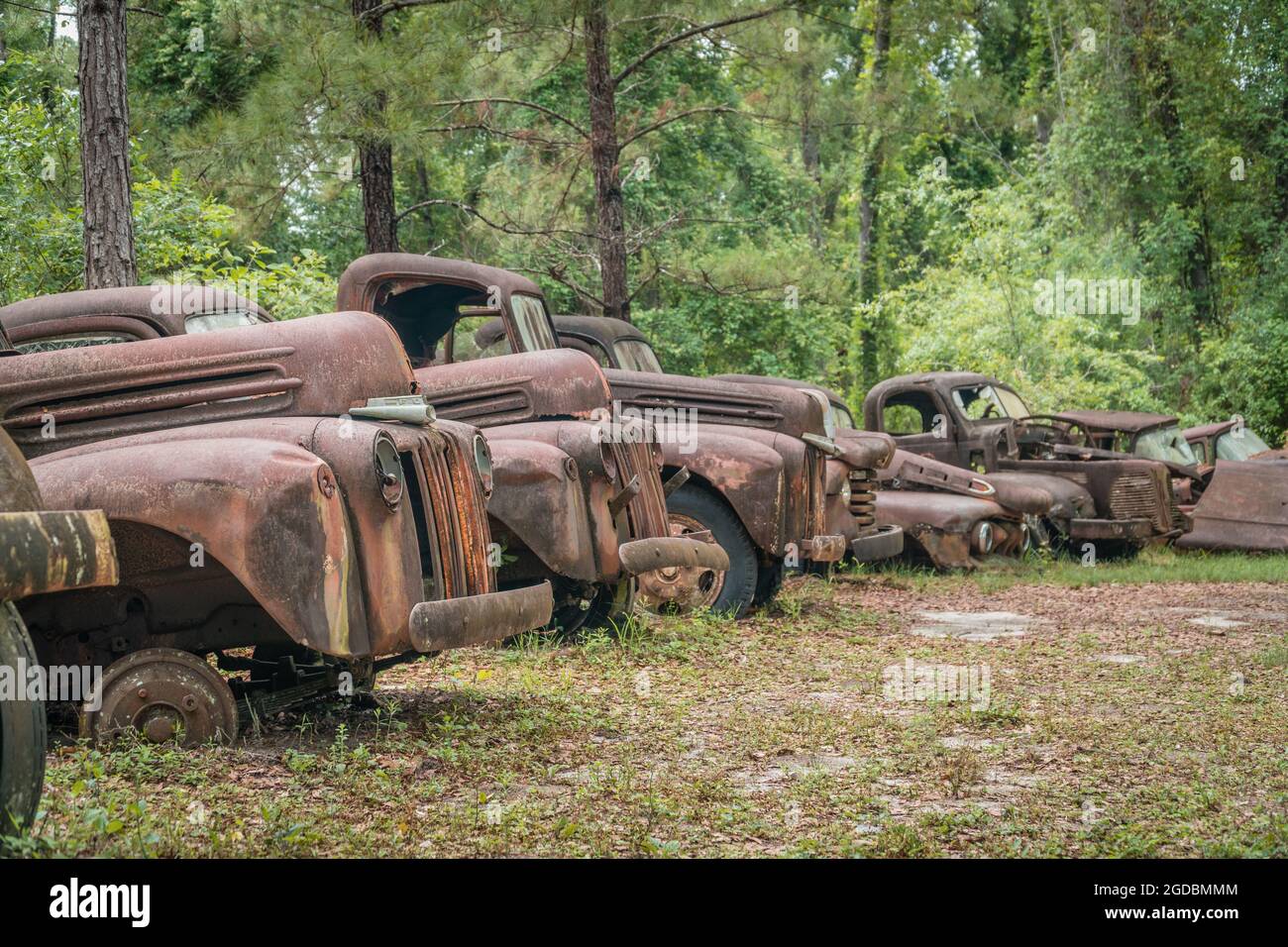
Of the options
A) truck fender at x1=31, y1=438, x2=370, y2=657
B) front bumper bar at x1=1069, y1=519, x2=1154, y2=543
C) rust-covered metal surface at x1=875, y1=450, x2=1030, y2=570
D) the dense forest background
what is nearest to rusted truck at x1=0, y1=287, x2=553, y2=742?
truck fender at x1=31, y1=438, x2=370, y2=657

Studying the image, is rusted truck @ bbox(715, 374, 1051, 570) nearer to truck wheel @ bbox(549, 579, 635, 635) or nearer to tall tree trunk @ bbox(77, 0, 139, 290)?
truck wheel @ bbox(549, 579, 635, 635)

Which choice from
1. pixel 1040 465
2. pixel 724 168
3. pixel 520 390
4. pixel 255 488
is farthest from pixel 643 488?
pixel 724 168

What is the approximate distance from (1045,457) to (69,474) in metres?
13.7

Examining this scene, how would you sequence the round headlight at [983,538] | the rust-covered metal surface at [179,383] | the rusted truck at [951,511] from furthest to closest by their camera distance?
the round headlight at [983,538], the rusted truck at [951,511], the rust-covered metal surface at [179,383]

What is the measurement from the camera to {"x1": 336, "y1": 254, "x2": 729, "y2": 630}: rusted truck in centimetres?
802

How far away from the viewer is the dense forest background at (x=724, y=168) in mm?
13500

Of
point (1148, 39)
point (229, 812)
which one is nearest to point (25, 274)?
point (229, 812)

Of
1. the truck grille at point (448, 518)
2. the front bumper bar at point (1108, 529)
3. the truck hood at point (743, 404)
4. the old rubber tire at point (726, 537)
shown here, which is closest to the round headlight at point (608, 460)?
the old rubber tire at point (726, 537)

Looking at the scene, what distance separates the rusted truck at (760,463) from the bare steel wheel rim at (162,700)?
542 cm

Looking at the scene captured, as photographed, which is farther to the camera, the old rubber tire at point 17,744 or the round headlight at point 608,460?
the round headlight at point 608,460

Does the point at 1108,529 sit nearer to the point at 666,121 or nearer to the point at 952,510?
the point at 952,510

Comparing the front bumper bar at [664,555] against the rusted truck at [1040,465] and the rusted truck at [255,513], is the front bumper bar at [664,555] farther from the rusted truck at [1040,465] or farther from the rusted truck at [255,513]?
the rusted truck at [1040,465]

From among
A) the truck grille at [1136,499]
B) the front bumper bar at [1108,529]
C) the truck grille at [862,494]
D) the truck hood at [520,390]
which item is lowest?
the front bumper bar at [1108,529]

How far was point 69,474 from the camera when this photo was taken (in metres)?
5.43
